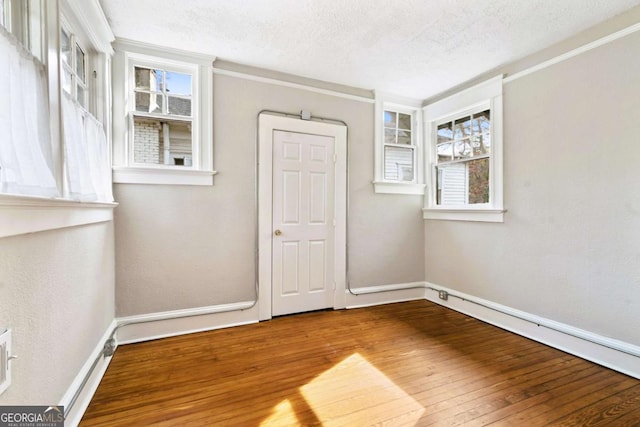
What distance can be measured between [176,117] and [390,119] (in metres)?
2.67

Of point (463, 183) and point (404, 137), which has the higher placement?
point (404, 137)

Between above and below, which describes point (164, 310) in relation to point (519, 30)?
below

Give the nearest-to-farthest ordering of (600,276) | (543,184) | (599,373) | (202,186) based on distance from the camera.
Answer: (599,373) → (600,276) → (543,184) → (202,186)

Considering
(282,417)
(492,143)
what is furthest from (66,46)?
(492,143)

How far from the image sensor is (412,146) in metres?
4.11

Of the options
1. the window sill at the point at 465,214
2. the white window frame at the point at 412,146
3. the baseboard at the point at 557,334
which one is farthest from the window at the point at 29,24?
the baseboard at the point at 557,334

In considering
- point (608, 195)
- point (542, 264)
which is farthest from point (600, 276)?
point (608, 195)

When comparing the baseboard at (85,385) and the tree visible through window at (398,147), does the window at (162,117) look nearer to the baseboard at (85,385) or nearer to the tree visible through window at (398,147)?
the baseboard at (85,385)

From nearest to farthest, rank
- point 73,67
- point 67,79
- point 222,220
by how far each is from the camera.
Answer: point 67,79
point 73,67
point 222,220

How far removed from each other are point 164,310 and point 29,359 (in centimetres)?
168

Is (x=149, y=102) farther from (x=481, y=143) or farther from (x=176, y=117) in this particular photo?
(x=481, y=143)

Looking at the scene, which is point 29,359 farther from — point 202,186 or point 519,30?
point 519,30

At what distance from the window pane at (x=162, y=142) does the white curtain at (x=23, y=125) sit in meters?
1.49

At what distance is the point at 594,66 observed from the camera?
7.86ft
